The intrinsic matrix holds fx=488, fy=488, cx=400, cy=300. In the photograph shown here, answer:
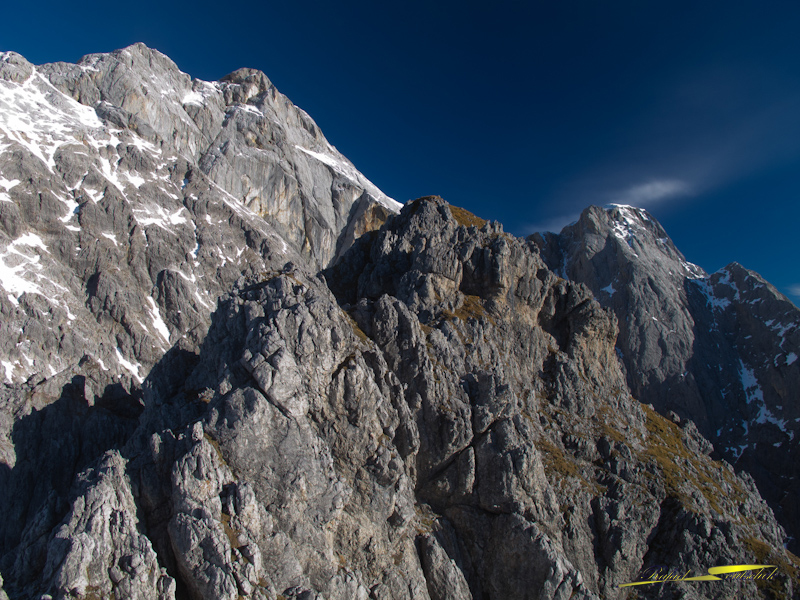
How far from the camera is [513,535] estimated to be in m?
50.8

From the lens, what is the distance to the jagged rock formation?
14125cm

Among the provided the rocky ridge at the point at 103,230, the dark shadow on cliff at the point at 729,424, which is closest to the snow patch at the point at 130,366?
the rocky ridge at the point at 103,230

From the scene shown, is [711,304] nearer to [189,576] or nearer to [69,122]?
[189,576]

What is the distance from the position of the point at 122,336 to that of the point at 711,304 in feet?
690

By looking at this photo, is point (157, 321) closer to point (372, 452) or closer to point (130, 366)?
point (130, 366)

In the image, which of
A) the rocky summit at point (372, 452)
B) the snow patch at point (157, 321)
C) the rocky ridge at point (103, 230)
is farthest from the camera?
the snow patch at point (157, 321)

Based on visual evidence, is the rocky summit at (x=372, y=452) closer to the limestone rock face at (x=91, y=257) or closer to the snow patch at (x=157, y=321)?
the limestone rock face at (x=91, y=257)

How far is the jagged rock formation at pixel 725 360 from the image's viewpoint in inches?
5561

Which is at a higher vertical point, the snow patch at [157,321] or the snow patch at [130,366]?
the snow patch at [157,321]

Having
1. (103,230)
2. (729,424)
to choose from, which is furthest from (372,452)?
(729,424)

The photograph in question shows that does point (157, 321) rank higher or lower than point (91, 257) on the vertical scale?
lower

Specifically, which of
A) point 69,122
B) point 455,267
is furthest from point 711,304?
point 69,122

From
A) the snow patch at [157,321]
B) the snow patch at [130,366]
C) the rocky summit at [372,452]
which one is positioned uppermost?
the snow patch at [157,321]

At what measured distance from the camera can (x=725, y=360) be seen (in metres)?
174
